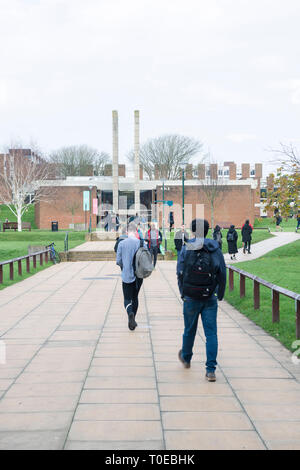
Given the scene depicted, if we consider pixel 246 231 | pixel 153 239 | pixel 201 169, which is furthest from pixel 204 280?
pixel 201 169

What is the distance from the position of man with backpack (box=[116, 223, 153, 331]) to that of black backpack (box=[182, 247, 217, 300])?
2.61m

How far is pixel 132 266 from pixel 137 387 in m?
3.17

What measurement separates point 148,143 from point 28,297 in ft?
197

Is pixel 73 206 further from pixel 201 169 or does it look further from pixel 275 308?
pixel 275 308

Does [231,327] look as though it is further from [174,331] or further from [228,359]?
[228,359]

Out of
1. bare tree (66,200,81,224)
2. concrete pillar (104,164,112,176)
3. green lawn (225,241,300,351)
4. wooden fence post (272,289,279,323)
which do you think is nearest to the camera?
green lawn (225,241,300,351)

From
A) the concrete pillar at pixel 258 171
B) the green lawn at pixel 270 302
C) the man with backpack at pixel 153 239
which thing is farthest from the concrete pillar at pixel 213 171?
the man with backpack at pixel 153 239

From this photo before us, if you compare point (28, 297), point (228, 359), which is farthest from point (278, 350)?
point (28, 297)

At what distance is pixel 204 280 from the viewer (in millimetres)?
5293

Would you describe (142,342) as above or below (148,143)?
below

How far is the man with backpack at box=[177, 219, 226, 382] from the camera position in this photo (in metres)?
5.30

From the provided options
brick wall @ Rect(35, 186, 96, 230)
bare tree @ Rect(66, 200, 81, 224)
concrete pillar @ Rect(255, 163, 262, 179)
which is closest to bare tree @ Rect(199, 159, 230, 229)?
brick wall @ Rect(35, 186, 96, 230)

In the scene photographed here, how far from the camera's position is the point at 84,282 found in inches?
603

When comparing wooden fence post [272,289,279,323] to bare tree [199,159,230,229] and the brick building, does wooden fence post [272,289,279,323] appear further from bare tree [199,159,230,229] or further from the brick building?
the brick building
